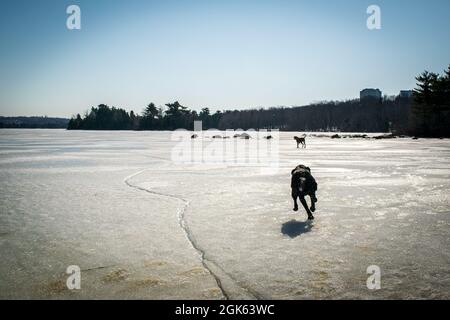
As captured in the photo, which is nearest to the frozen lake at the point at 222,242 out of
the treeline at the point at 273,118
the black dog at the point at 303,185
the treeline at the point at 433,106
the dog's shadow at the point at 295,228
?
the dog's shadow at the point at 295,228

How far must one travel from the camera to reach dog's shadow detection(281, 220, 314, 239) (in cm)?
448

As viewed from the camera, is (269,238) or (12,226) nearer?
(269,238)

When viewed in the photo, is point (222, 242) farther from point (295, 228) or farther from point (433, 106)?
point (433, 106)

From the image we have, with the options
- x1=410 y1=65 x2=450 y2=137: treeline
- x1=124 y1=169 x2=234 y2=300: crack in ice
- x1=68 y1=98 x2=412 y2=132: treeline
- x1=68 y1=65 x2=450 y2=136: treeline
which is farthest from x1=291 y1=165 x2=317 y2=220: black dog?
x1=68 y1=98 x2=412 y2=132: treeline

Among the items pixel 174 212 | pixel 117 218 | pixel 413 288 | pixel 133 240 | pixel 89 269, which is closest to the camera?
pixel 413 288

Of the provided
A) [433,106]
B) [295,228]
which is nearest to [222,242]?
[295,228]

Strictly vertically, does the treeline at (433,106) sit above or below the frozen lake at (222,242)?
above

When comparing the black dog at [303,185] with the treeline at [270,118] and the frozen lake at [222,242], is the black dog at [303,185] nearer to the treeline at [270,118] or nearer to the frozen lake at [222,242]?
the frozen lake at [222,242]

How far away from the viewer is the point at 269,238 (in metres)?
4.27

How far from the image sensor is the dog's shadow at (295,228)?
4.48 metres
